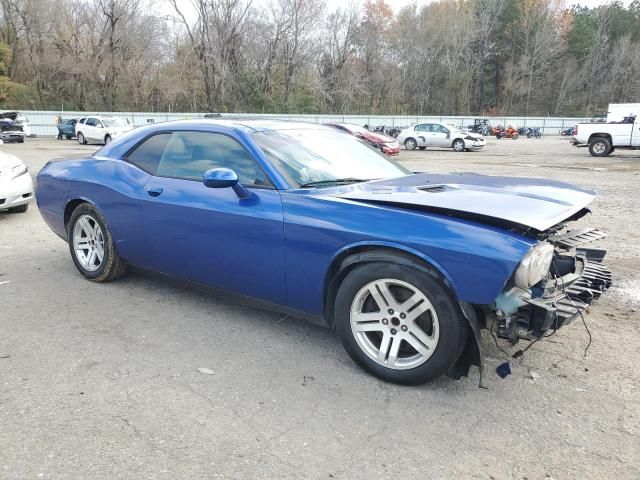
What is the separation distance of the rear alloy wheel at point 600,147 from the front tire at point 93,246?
21738 millimetres

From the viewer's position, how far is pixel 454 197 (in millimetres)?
3076

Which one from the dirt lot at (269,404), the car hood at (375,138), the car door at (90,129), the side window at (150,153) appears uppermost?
the car door at (90,129)

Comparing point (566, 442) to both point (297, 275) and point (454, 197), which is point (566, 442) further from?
point (297, 275)

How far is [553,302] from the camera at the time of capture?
2.72 metres

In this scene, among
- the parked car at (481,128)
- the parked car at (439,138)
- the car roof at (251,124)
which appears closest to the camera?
the car roof at (251,124)

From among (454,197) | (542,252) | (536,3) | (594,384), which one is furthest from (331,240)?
(536,3)

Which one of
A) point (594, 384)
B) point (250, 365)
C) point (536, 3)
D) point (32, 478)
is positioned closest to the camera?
point (32, 478)

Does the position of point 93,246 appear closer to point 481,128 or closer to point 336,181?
point 336,181

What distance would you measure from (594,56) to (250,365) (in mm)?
81549

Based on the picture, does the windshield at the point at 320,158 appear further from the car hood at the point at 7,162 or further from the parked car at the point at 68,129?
the parked car at the point at 68,129

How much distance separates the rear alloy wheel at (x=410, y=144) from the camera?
28172mm

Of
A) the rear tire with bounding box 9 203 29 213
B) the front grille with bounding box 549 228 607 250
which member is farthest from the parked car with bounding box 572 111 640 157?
the rear tire with bounding box 9 203 29 213

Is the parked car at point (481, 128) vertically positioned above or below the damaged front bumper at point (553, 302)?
above

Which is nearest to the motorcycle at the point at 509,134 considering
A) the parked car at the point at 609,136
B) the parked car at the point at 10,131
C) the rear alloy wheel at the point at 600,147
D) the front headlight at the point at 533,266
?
the parked car at the point at 609,136
